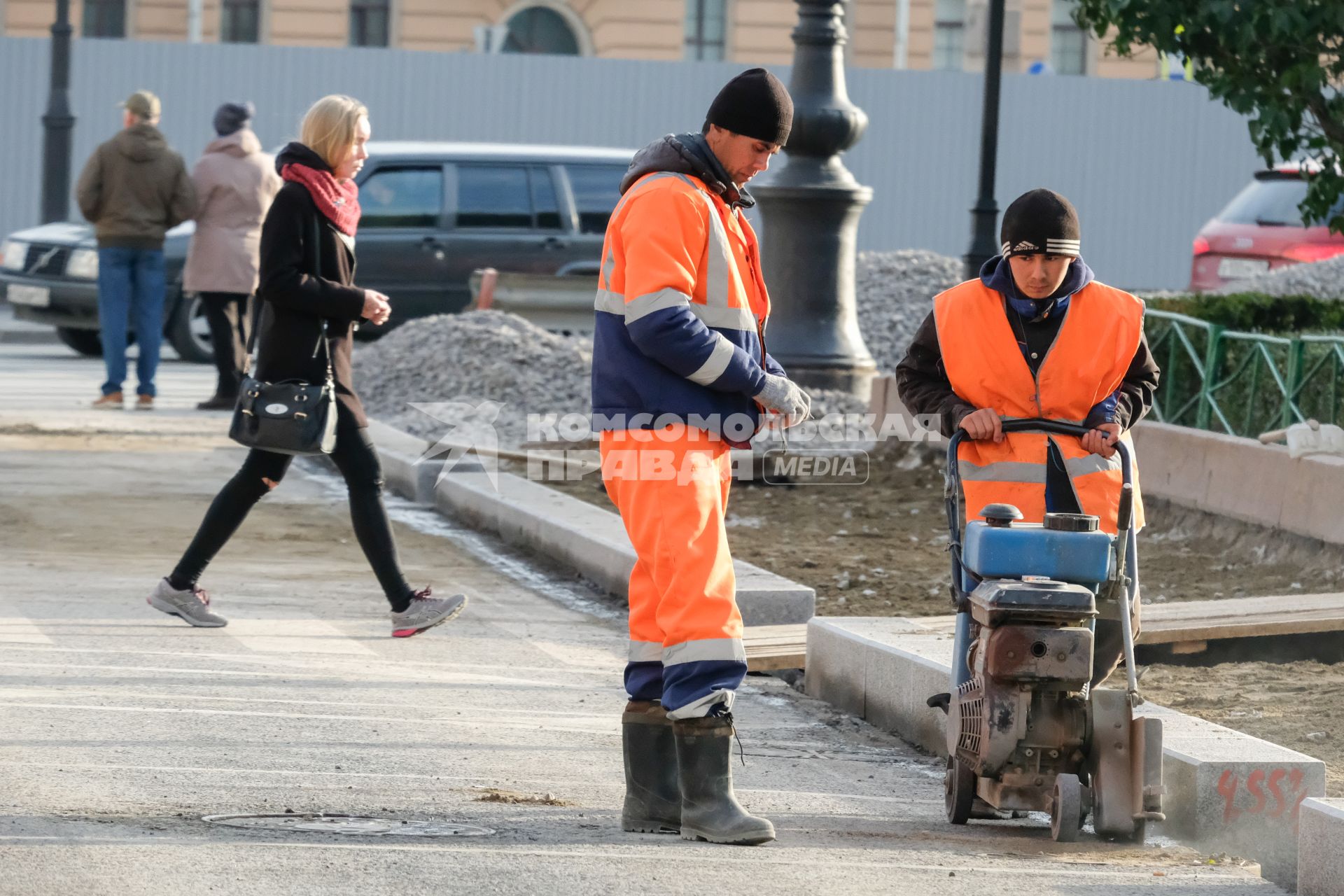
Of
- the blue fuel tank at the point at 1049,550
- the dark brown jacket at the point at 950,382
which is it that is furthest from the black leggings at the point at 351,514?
the blue fuel tank at the point at 1049,550

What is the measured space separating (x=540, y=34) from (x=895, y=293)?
1928 cm

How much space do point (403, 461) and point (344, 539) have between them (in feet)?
5.54

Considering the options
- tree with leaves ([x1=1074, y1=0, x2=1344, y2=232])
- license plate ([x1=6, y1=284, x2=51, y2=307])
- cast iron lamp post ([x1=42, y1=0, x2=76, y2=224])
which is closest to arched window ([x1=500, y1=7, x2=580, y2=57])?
cast iron lamp post ([x1=42, y1=0, x2=76, y2=224])

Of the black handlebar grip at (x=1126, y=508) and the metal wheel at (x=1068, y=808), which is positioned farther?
the black handlebar grip at (x=1126, y=508)

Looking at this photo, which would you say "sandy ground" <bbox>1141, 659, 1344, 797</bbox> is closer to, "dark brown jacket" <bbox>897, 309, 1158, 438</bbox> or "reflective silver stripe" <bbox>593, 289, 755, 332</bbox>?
"dark brown jacket" <bbox>897, 309, 1158, 438</bbox>

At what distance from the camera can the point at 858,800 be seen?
525 cm

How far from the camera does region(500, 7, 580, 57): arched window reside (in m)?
34.5

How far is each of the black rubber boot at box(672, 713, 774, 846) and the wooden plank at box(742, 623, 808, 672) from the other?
2172 mm

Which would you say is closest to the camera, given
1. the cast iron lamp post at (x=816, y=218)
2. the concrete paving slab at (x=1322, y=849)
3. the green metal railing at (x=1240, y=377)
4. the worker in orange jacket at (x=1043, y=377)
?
the concrete paving slab at (x=1322, y=849)

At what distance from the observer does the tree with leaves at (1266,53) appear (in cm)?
896

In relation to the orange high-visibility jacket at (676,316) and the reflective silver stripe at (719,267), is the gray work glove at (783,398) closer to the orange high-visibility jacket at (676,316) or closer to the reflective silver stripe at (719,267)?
the orange high-visibility jacket at (676,316)

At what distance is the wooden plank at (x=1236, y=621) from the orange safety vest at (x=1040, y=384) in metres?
1.67

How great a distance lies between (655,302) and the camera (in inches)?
177

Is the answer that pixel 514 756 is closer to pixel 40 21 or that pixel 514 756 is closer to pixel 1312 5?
pixel 1312 5
